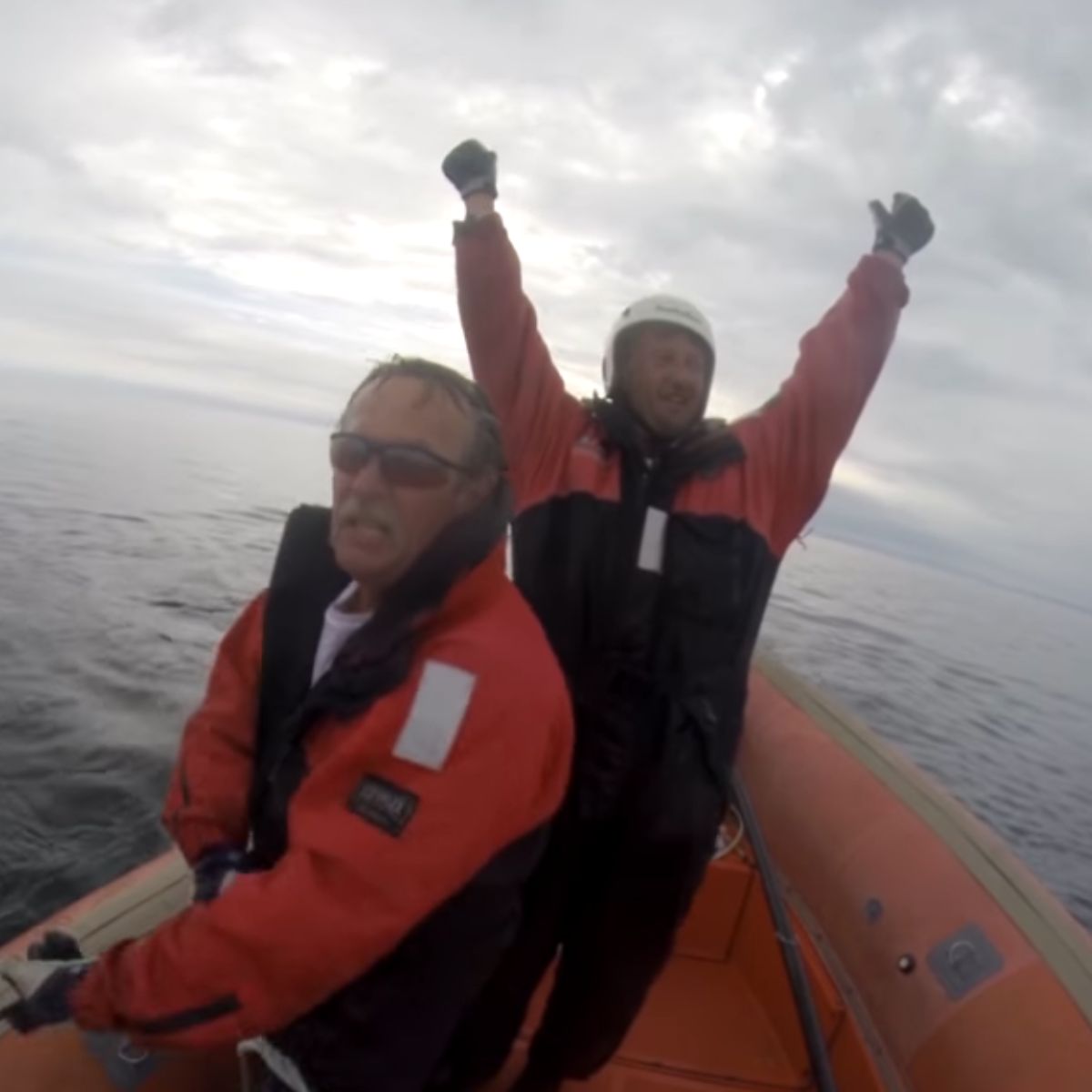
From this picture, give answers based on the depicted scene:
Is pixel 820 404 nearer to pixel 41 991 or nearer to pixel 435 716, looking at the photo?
pixel 435 716

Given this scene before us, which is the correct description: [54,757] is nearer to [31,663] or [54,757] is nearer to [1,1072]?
[31,663]

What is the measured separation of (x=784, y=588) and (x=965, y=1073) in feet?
77.6

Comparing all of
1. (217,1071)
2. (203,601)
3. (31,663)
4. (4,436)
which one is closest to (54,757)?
(31,663)

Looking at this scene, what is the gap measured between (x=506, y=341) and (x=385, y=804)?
47.0 inches

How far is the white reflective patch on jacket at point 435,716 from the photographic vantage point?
4.40 feet

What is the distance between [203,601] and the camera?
37.0 ft

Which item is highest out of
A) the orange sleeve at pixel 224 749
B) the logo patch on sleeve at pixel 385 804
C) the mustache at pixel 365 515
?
the mustache at pixel 365 515

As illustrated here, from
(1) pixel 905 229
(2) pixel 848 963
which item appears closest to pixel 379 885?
(1) pixel 905 229

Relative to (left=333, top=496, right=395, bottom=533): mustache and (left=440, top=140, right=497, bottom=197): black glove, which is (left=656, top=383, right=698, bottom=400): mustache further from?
(left=333, top=496, right=395, bottom=533): mustache

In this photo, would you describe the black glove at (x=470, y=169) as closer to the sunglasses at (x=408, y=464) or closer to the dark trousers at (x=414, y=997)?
the sunglasses at (x=408, y=464)

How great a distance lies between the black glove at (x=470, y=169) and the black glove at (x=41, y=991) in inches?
70.8

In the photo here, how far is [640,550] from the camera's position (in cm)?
214

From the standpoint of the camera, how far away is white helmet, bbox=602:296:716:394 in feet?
7.21

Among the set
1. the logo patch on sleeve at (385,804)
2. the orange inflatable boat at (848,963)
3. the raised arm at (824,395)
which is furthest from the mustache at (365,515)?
the orange inflatable boat at (848,963)
